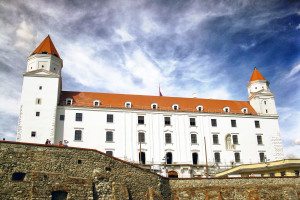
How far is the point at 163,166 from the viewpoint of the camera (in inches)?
1823

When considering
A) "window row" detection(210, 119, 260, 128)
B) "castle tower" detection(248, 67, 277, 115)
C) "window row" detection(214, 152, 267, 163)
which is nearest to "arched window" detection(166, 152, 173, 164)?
"window row" detection(214, 152, 267, 163)

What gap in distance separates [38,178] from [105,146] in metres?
24.8

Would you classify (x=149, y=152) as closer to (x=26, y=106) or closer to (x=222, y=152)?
(x=222, y=152)

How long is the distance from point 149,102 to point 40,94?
16.9m

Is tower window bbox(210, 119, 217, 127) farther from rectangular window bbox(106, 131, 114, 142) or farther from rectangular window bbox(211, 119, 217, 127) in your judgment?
rectangular window bbox(106, 131, 114, 142)

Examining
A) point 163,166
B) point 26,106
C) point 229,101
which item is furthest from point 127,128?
point 229,101

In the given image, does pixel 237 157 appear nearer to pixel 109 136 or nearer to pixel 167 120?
pixel 167 120

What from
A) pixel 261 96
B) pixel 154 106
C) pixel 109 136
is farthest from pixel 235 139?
pixel 109 136

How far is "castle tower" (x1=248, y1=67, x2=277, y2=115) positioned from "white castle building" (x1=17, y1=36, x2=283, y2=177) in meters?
0.17

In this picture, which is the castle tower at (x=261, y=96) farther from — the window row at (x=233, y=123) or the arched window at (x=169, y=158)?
the arched window at (x=169, y=158)

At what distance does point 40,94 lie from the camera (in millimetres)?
46062

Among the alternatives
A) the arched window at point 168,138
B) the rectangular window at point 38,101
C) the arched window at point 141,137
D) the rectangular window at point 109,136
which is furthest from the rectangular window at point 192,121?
the rectangular window at point 38,101

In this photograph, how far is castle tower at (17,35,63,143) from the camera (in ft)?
142

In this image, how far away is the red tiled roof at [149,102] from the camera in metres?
50.1
